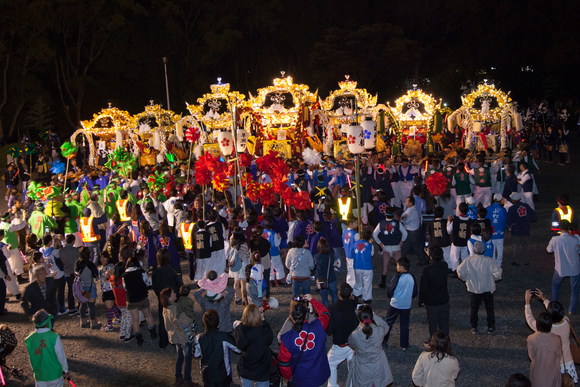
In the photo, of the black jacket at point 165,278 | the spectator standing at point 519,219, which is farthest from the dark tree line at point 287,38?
the black jacket at point 165,278

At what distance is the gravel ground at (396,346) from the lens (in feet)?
21.1

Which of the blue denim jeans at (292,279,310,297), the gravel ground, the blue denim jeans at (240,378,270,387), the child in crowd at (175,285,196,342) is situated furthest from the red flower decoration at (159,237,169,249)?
the blue denim jeans at (240,378,270,387)

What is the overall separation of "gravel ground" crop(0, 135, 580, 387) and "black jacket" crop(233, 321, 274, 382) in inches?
53.1

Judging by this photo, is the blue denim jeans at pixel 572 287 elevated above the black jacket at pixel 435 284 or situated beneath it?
situated beneath

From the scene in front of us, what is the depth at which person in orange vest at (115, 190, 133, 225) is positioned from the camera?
36.8ft

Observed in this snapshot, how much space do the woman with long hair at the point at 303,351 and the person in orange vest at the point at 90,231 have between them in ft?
22.5

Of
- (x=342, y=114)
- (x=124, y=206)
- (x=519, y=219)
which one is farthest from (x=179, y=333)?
(x=342, y=114)

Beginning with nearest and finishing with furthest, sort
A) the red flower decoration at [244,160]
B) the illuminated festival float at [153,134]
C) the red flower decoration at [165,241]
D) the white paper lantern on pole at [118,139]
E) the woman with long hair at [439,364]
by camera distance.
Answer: the woman with long hair at [439,364]
the red flower decoration at [165,241]
the red flower decoration at [244,160]
the illuminated festival float at [153,134]
the white paper lantern on pole at [118,139]

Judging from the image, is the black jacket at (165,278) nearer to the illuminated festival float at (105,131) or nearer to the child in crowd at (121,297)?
the child in crowd at (121,297)

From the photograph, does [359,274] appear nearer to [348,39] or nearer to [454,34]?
[348,39]

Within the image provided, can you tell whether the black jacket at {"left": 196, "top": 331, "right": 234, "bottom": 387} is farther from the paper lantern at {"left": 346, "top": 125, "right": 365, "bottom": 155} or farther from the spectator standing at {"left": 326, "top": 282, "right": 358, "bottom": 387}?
the paper lantern at {"left": 346, "top": 125, "right": 365, "bottom": 155}

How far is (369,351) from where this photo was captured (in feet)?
16.9

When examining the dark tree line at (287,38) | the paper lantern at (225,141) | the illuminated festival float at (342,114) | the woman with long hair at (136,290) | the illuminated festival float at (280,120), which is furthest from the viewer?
the dark tree line at (287,38)

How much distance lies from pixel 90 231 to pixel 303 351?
23.1 ft
